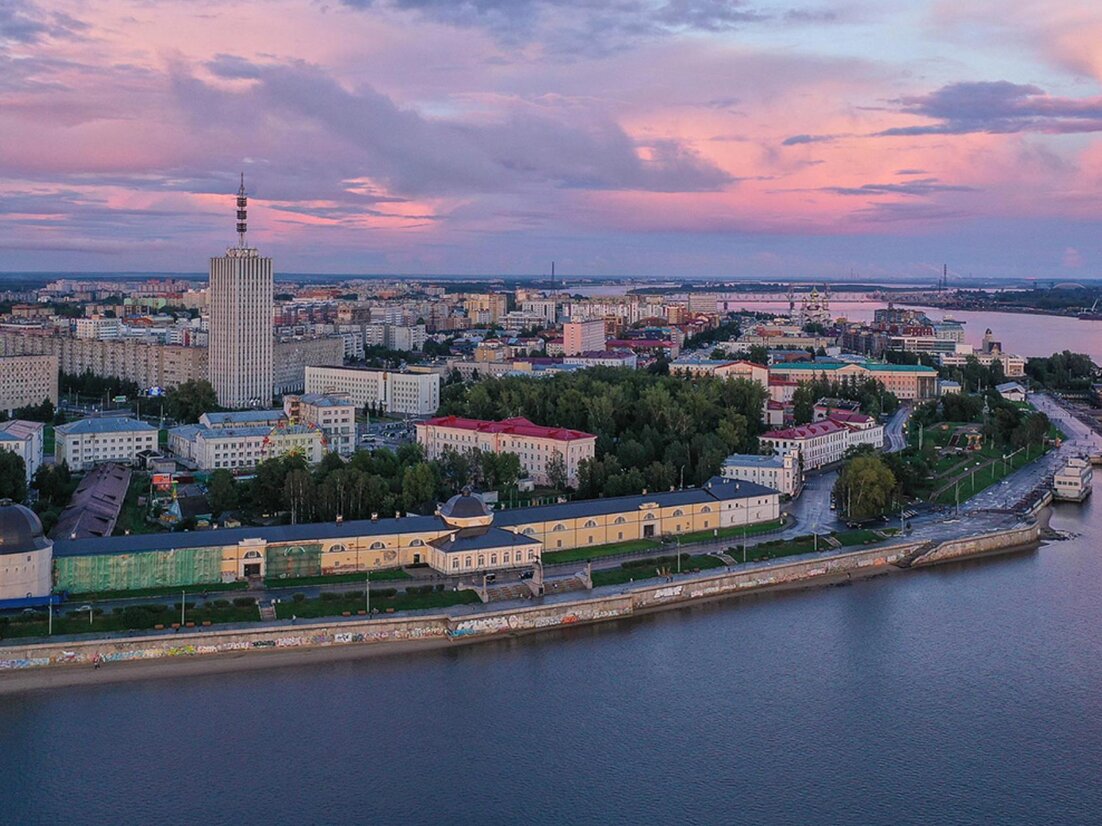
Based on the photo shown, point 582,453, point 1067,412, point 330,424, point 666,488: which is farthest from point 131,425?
point 1067,412

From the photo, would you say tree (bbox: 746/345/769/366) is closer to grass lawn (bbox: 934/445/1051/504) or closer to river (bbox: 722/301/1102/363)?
river (bbox: 722/301/1102/363)

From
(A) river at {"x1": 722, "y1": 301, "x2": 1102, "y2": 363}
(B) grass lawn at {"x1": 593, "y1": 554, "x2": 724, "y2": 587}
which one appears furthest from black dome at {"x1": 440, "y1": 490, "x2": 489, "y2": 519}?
(A) river at {"x1": 722, "y1": 301, "x2": 1102, "y2": 363}

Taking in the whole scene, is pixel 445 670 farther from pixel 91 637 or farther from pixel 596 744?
pixel 91 637

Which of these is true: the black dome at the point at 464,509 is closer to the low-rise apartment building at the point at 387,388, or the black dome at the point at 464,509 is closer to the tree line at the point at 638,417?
the tree line at the point at 638,417

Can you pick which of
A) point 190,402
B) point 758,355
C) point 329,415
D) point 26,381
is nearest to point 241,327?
point 190,402

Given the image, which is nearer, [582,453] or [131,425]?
[582,453]

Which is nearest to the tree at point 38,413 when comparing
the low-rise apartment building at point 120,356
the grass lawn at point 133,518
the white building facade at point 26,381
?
the white building facade at point 26,381

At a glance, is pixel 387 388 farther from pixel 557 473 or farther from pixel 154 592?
pixel 154 592
